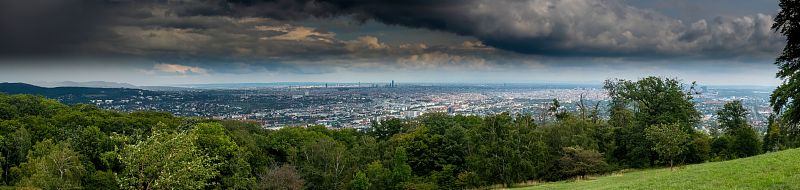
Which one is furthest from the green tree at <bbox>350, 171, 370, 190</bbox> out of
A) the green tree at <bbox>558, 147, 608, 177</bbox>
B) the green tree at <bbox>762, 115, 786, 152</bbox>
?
the green tree at <bbox>762, 115, 786, 152</bbox>

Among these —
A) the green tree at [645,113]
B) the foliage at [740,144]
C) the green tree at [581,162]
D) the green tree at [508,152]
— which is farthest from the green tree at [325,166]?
the foliage at [740,144]

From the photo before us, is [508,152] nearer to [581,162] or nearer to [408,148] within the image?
[581,162]

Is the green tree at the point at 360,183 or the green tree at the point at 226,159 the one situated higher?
the green tree at the point at 226,159

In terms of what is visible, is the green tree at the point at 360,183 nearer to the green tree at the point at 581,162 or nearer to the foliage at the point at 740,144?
the green tree at the point at 581,162

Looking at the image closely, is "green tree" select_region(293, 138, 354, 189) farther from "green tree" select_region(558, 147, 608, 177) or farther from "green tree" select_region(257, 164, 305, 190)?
"green tree" select_region(558, 147, 608, 177)

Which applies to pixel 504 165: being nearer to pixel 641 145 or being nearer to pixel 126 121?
pixel 641 145

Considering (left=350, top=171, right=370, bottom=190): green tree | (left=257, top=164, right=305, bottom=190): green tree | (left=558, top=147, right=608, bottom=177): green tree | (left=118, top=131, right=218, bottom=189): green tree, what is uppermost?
(left=118, top=131, right=218, bottom=189): green tree

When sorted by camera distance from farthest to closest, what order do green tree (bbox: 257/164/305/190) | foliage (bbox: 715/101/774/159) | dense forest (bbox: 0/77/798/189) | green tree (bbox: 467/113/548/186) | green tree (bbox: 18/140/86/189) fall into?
foliage (bbox: 715/101/774/159), green tree (bbox: 467/113/548/186), green tree (bbox: 257/164/305/190), dense forest (bbox: 0/77/798/189), green tree (bbox: 18/140/86/189)

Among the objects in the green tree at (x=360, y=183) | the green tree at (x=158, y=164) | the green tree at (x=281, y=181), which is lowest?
the green tree at (x=360, y=183)
